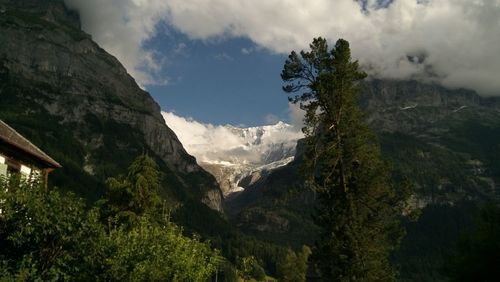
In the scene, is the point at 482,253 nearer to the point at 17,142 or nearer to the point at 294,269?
the point at 17,142

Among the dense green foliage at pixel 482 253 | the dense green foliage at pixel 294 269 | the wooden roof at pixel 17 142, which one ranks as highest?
the wooden roof at pixel 17 142

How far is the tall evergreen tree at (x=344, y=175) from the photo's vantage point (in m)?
36.3

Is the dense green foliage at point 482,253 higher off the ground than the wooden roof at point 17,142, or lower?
lower

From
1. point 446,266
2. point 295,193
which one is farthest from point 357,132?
point 446,266

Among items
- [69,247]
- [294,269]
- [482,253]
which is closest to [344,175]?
[482,253]

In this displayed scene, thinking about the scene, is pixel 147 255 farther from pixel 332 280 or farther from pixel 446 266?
pixel 446 266

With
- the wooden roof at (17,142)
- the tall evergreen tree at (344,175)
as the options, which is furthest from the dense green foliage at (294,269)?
the wooden roof at (17,142)

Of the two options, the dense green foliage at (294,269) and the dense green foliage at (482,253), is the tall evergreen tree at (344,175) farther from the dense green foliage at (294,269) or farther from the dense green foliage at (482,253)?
the dense green foliage at (294,269)

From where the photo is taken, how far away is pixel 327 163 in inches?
1467

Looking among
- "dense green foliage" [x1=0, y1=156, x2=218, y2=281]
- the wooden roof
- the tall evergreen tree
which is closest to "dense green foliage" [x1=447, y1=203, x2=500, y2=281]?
the tall evergreen tree

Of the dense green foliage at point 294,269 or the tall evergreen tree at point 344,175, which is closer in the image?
the tall evergreen tree at point 344,175

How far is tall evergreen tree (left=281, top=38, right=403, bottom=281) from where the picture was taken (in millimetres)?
36344

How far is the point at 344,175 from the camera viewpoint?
123ft

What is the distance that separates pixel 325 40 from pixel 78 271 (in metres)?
22.8
